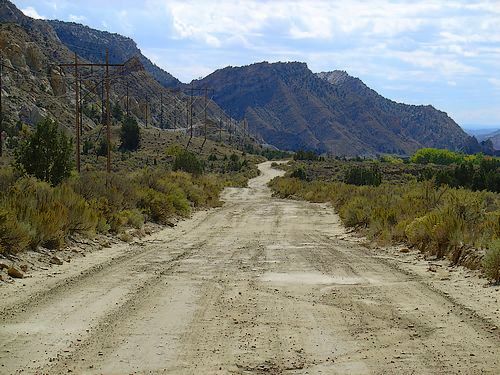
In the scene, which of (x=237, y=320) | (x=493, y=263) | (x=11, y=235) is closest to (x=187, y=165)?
(x=11, y=235)

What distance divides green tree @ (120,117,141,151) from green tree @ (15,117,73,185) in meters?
68.2

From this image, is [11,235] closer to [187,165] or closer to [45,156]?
[45,156]

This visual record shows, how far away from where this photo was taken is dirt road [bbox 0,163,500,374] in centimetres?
686

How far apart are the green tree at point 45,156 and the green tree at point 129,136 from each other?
68.2 meters

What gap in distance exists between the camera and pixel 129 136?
9581 centimetres

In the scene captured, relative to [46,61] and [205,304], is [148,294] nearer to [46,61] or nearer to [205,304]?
[205,304]

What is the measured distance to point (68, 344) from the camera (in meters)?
7.46

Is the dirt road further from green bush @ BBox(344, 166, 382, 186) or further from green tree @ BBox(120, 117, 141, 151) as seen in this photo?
green tree @ BBox(120, 117, 141, 151)

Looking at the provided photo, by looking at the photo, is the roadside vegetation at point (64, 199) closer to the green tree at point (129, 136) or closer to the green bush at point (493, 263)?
the green bush at point (493, 263)

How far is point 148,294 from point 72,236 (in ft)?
22.8

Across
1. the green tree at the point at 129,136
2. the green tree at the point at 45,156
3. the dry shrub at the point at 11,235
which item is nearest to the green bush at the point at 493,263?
the dry shrub at the point at 11,235

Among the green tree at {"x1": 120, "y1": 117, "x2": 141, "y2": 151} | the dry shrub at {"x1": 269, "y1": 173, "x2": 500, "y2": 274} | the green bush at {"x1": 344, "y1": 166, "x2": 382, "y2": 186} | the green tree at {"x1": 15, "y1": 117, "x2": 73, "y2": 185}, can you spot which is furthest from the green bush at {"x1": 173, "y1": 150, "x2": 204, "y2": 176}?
the green tree at {"x1": 120, "y1": 117, "x2": 141, "y2": 151}

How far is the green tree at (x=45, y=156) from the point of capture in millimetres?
26797

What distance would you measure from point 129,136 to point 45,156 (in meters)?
69.6
